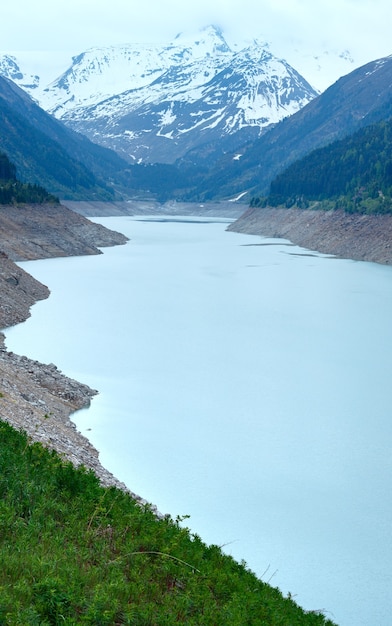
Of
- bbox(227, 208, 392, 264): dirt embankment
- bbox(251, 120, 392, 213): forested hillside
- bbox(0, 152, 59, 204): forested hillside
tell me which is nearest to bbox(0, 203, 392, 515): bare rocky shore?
bbox(227, 208, 392, 264): dirt embankment

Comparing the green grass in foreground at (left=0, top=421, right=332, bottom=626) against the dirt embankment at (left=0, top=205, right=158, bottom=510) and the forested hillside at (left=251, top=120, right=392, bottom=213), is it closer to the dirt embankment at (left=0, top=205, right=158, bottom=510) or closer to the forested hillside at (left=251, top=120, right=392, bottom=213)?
the dirt embankment at (left=0, top=205, right=158, bottom=510)

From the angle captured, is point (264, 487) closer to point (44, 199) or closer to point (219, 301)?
point (219, 301)

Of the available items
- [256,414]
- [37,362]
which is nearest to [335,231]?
[37,362]

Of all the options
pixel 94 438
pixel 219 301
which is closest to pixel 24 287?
pixel 219 301

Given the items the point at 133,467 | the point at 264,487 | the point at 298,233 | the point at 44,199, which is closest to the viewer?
the point at 264,487

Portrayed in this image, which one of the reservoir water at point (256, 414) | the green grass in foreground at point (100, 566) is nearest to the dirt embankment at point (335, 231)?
the reservoir water at point (256, 414)

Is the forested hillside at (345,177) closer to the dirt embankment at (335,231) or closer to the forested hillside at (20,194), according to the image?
the dirt embankment at (335,231)

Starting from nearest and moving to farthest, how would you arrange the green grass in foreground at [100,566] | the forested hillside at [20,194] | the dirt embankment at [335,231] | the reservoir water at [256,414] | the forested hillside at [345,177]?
the green grass in foreground at [100,566], the reservoir water at [256,414], the forested hillside at [20,194], the dirt embankment at [335,231], the forested hillside at [345,177]
